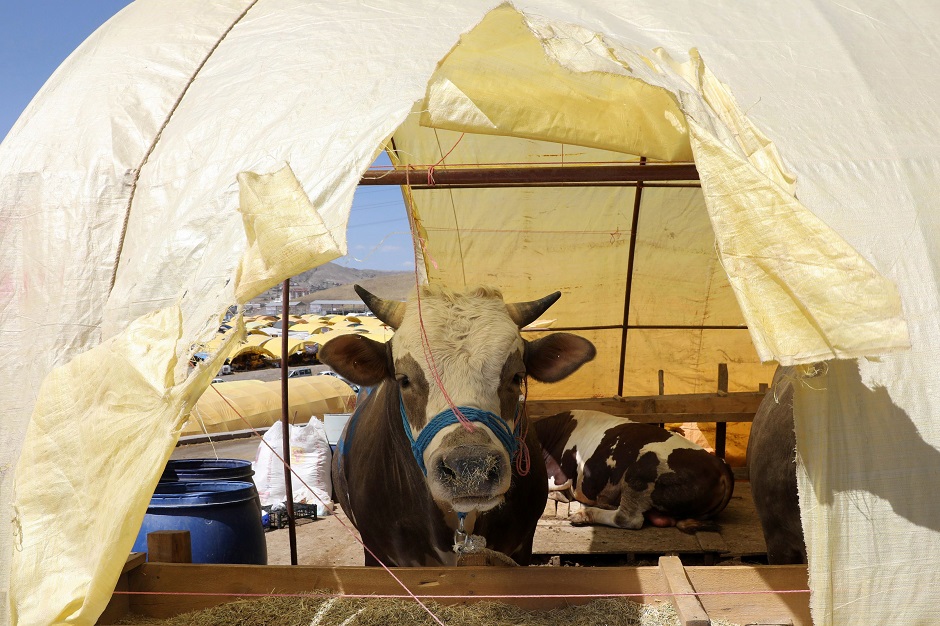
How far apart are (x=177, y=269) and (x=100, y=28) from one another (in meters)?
2.12

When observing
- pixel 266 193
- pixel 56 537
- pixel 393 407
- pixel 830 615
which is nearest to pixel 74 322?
pixel 56 537

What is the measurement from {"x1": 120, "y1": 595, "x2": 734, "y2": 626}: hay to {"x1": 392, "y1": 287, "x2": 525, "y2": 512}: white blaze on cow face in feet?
1.25

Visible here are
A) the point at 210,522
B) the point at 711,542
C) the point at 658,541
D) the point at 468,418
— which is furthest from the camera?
the point at 658,541

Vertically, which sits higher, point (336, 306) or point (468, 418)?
point (468, 418)

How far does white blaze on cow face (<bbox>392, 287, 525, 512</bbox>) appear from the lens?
2.82 metres

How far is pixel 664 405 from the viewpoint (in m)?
7.28

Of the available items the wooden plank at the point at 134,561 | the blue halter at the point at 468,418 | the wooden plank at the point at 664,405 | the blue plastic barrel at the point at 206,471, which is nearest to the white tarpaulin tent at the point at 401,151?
the wooden plank at the point at 134,561

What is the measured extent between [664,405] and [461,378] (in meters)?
4.49

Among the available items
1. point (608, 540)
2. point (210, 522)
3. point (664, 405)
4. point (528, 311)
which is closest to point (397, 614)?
point (528, 311)

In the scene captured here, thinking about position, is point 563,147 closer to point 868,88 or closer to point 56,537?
point 868,88

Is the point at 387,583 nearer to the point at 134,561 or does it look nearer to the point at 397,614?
the point at 397,614

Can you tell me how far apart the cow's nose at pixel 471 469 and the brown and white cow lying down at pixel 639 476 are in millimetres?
3658

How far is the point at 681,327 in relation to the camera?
25.7 ft

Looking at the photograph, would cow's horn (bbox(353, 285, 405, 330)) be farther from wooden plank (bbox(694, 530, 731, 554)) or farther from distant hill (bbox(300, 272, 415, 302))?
wooden plank (bbox(694, 530, 731, 554))
